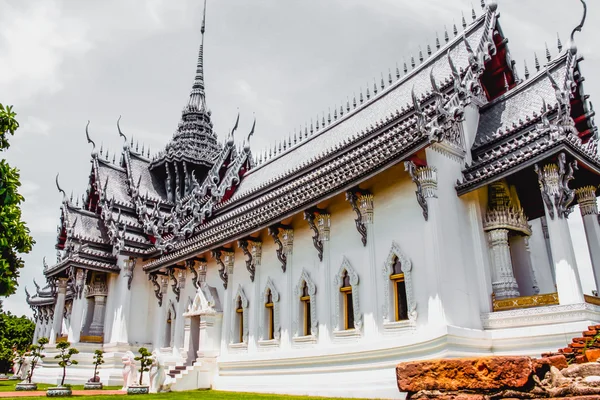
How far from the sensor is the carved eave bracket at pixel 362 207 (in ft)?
37.3

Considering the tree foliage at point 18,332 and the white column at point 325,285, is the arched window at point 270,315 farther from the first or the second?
the tree foliage at point 18,332

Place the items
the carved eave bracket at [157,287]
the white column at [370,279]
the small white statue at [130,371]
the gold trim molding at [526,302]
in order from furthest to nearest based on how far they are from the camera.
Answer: the carved eave bracket at [157,287] < the small white statue at [130,371] < the white column at [370,279] < the gold trim molding at [526,302]

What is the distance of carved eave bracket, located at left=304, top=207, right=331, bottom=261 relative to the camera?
40.7 ft

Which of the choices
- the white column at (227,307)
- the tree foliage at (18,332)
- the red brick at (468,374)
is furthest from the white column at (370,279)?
the tree foliage at (18,332)

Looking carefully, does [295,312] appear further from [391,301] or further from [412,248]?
[412,248]

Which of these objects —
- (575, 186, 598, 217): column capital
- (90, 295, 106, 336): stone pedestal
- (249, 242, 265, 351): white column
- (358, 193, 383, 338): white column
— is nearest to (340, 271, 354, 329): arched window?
(358, 193, 383, 338): white column

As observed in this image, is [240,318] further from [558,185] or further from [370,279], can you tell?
[558,185]

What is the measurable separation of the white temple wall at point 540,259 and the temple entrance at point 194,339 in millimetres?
9849

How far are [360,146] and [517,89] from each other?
436 cm

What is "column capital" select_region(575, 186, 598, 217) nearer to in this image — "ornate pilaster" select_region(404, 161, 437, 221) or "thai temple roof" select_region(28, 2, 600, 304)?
"thai temple roof" select_region(28, 2, 600, 304)

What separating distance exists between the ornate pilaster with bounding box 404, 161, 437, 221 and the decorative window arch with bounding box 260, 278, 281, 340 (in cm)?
520

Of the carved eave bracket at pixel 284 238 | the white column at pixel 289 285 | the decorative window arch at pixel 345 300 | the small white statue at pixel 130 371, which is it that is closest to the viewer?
the decorative window arch at pixel 345 300

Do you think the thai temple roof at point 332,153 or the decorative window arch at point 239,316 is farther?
the decorative window arch at point 239,316

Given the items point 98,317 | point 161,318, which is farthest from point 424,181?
point 98,317
